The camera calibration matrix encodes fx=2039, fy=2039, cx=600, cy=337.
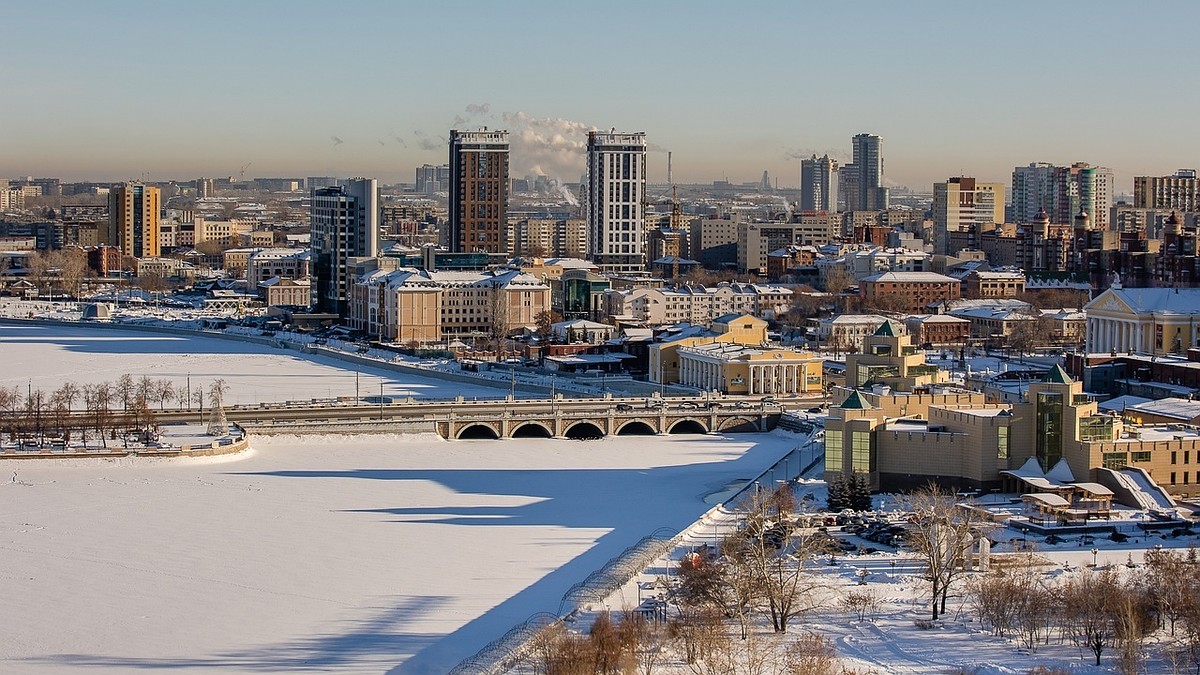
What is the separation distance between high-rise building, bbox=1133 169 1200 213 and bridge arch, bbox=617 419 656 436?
74.8 m

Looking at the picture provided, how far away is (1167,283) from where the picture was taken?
59875 millimetres

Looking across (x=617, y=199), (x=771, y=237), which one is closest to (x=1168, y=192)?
(x=771, y=237)

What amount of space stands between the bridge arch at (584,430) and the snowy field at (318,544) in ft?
6.47

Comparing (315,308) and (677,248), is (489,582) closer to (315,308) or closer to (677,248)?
(315,308)

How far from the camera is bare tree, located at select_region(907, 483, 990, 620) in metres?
21.0

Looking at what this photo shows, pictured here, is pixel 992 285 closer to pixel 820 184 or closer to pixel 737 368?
pixel 737 368

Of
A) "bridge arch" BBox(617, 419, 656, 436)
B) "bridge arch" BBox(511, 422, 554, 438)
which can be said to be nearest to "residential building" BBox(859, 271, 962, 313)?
"bridge arch" BBox(617, 419, 656, 436)

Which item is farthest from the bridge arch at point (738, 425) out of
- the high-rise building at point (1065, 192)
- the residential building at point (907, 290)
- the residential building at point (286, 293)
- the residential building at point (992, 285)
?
the high-rise building at point (1065, 192)

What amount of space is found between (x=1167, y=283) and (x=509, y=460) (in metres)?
31.5

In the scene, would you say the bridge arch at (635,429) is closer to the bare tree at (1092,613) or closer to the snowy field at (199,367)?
the snowy field at (199,367)

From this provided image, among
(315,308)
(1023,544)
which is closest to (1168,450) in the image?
(1023,544)

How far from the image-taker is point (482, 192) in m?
78.9

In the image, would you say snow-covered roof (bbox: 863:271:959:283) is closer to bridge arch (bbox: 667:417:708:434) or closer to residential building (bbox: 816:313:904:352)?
residential building (bbox: 816:313:904:352)

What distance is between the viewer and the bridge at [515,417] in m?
37.3
